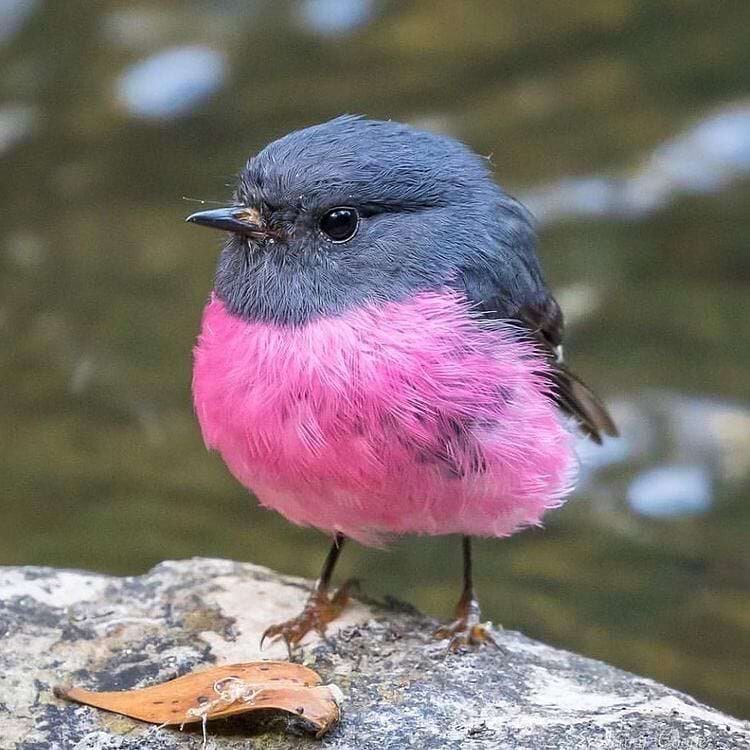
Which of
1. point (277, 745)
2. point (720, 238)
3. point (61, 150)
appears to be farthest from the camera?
point (61, 150)

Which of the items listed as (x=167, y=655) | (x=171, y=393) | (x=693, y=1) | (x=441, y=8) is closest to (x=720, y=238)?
(x=693, y=1)

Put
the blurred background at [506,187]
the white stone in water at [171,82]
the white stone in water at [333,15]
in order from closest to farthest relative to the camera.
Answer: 1. the blurred background at [506,187]
2. the white stone in water at [171,82]
3. the white stone in water at [333,15]

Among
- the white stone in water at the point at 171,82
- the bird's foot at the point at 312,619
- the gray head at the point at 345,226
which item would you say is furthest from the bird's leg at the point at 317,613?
the white stone in water at the point at 171,82

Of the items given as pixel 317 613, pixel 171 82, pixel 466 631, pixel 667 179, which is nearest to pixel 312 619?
pixel 317 613

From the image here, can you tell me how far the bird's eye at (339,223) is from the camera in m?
3.27

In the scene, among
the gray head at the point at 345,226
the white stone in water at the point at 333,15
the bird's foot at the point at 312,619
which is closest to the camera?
the gray head at the point at 345,226

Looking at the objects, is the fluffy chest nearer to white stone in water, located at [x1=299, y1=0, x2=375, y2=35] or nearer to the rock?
the rock

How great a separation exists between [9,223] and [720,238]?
4.73 metres

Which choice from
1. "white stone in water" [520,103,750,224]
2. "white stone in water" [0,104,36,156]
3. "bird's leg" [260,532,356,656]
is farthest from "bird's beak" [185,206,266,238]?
"white stone in water" [0,104,36,156]

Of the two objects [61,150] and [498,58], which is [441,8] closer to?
[498,58]

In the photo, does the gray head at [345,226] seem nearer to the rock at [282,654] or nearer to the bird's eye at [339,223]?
the bird's eye at [339,223]

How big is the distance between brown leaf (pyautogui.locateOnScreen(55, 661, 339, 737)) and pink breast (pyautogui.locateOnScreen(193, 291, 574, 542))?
47cm

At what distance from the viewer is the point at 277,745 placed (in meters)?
2.90

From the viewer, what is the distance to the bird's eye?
3.27 meters
